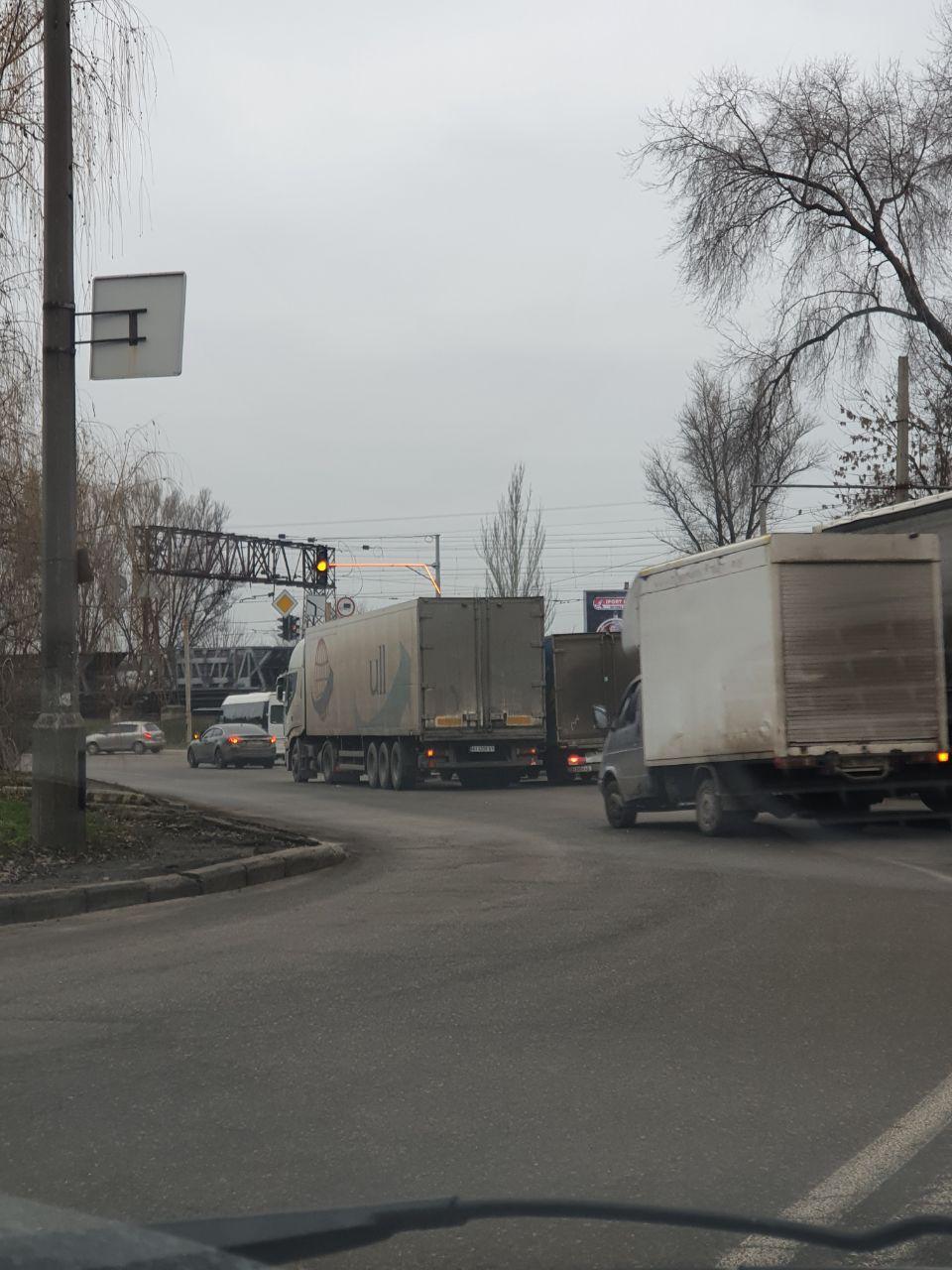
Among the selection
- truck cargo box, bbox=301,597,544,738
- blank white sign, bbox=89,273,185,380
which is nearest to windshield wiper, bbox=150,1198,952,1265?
blank white sign, bbox=89,273,185,380

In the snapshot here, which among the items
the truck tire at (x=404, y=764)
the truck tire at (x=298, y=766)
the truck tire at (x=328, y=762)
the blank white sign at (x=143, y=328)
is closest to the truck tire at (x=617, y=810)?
the blank white sign at (x=143, y=328)

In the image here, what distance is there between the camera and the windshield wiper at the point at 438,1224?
12.6 ft

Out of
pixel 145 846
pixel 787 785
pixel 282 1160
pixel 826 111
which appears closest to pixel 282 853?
pixel 145 846

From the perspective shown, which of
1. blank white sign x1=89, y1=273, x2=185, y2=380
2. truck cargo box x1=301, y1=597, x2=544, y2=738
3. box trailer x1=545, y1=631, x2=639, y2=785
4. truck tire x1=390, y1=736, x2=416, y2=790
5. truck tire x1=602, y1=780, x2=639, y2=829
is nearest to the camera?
blank white sign x1=89, y1=273, x2=185, y2=380

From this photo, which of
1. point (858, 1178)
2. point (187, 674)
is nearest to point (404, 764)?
point (858, 1178)

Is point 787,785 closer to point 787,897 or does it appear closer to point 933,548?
point 933,548

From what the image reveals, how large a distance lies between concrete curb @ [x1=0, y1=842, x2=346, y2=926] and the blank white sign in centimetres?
410

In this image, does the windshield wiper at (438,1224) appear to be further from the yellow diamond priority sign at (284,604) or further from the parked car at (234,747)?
the yellow diamond priority sign at (284,604)

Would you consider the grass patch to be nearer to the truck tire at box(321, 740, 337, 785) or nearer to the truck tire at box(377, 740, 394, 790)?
the truck tire at box(377, 740, 394, 790)

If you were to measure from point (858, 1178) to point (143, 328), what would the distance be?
1005cm

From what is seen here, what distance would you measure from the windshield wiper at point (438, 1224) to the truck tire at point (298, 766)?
33076mm

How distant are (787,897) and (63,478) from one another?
6.45 metres

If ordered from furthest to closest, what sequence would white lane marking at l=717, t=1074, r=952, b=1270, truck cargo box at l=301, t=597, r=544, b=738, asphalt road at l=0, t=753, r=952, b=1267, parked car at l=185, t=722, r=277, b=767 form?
parked car at l=185, t=722, r=277, b=767 < truck cargo box at l=301, t=597, r=544, b=738 < asphalt road at l=0, t=753, r=952, b=1267 < white lane marking at l=717, t=1074, r=952, b=1270

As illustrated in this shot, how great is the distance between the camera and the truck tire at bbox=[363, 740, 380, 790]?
32312 millimetres
